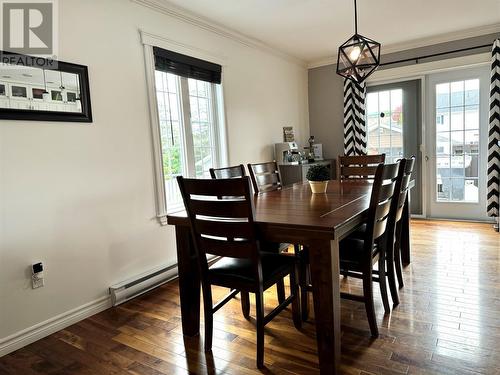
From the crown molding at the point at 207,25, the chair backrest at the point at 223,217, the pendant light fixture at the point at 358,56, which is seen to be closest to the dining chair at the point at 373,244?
the chair backrest at the point at 223,217

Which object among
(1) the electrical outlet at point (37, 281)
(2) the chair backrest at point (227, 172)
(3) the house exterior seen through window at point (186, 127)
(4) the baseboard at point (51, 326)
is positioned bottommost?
(4) the baseboard at point (51, 326)

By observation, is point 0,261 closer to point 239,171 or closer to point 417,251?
point 239,171

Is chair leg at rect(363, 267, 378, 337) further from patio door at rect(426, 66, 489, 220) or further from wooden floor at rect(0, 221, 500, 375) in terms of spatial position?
patio door at rect(426, 66, 489, 220)

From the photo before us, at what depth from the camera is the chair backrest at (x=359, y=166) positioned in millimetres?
3135

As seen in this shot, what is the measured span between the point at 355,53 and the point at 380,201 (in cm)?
108

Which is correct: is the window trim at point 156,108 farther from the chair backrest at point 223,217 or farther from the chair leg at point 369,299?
the chair leg at point 369,299

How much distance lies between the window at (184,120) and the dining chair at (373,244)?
1699mm

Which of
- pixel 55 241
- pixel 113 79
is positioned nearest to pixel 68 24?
pixel 113 79

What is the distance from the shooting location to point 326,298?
1555mm

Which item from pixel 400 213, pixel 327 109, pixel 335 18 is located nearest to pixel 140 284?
pixel 400 213

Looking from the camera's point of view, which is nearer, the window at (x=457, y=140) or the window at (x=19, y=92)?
Answer: the window at (x=19, y=92)

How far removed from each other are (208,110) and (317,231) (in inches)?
98.0

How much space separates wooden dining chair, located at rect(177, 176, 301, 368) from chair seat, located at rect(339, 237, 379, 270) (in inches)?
13.1

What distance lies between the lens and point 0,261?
6.48 ft
